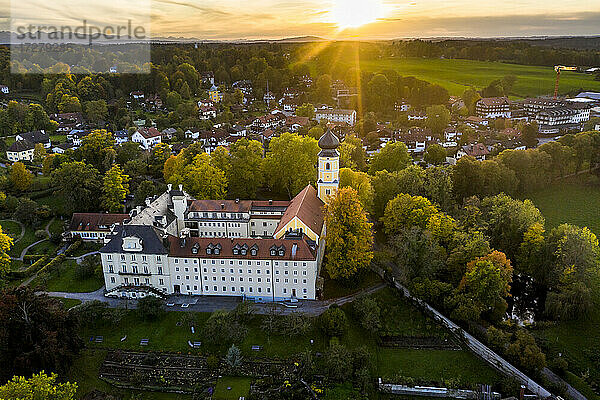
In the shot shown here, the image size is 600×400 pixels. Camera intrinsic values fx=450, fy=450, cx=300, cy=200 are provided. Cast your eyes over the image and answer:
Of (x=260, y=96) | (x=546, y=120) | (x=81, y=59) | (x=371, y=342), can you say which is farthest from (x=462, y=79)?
(x=371, y=342)

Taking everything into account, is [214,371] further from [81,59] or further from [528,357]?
[81,59]

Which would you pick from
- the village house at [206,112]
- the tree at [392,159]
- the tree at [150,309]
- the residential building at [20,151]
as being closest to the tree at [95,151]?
the residential building at [20,151]

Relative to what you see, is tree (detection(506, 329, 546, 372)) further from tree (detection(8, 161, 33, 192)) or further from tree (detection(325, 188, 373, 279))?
tree (detection(8, 161, 33, 192))

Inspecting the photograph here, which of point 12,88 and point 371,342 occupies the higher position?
point 12,88

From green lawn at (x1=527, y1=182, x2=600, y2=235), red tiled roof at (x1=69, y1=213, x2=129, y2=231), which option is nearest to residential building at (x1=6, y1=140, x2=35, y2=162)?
red tiled roof at (x1=69, y1=213, x2=129, y2=231)

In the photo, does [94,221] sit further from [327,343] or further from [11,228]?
[327,343]

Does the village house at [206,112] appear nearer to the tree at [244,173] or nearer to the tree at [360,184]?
the tree at [244,173]
